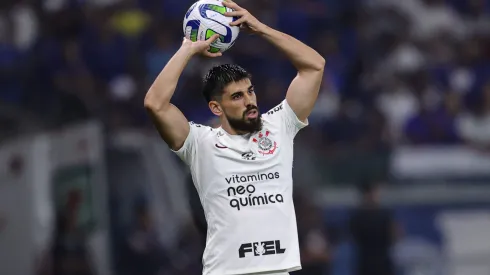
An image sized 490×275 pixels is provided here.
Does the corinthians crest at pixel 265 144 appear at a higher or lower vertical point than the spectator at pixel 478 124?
higher

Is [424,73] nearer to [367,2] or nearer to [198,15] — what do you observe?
[367,2]

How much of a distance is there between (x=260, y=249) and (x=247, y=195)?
281 millimetres

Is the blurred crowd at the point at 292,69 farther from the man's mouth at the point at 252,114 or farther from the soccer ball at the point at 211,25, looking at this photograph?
the man's mouth at the point at 252,114

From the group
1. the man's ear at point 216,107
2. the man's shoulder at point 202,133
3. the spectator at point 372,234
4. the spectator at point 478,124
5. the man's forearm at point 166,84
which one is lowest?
the spectator at point 372,234

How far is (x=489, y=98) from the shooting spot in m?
11.3

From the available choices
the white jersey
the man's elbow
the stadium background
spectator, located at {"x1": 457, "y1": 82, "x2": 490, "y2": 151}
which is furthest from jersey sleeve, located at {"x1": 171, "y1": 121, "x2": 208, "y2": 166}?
spectator, located at {"x1": 457, "y1": 82, "x2": 490, "y2": 151}

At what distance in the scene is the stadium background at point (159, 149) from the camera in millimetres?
9023

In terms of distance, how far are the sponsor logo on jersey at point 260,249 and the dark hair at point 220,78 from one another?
82 cm

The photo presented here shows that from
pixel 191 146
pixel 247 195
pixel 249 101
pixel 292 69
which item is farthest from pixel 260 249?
pixel 292 69

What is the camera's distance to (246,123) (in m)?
4.99

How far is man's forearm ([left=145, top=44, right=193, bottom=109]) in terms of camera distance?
4.88 metres

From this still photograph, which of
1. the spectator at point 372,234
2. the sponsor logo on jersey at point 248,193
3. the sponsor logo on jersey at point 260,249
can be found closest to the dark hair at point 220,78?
the sponsor logo on jersey at point 248,193

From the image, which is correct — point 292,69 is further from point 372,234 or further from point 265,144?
point 265,144

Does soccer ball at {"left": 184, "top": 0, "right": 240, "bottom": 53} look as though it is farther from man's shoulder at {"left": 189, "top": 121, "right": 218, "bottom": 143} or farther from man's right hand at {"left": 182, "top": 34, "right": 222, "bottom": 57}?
man's shoulder at {"left": 189, "top": 121, "right": 218, "bottom": 143}
